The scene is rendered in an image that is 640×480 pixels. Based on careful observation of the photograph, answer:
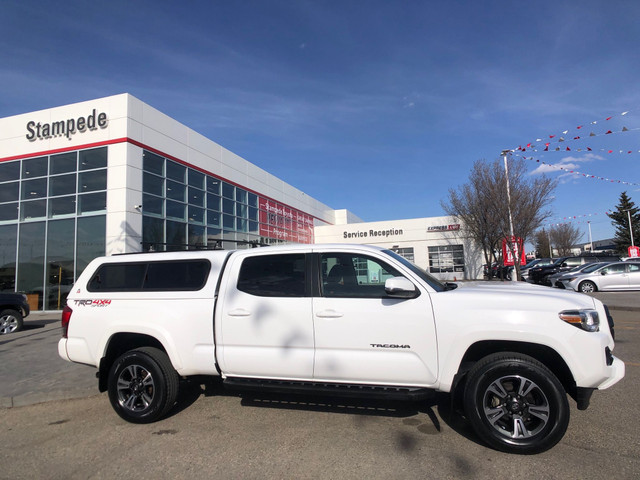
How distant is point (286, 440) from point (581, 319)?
2.87 meters

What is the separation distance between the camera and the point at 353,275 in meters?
4.03

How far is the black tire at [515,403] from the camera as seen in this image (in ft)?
10.7

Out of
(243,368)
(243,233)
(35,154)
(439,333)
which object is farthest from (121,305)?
(243,233)

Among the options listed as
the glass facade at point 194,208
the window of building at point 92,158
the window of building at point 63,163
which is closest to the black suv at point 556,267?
the glass facade at point 194,208

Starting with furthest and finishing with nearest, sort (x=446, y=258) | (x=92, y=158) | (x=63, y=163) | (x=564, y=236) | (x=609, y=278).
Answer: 1. (x=564, y=236)
2. (x=446, y=258)
3. (x=609, y=278)
4. (x=63, y=163)
5. (x=92, y=158)

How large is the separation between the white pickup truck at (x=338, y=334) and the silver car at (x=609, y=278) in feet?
53.1

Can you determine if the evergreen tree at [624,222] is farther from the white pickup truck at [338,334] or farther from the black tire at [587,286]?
the white pickup truck at [338,334]

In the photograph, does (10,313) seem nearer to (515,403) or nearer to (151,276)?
(151,276)

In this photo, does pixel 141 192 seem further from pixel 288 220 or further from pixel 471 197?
pixel 471 197

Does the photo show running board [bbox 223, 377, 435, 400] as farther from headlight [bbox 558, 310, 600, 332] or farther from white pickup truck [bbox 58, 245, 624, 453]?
headlight [bbox 558, 310, 600, 332]

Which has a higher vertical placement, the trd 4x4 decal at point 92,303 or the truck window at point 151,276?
the truck window at point 151,276

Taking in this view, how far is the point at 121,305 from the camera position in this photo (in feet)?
14.5

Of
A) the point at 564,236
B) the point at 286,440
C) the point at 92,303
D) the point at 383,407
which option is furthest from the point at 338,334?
the point at 564,236

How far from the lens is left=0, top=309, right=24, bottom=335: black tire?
452 inches
